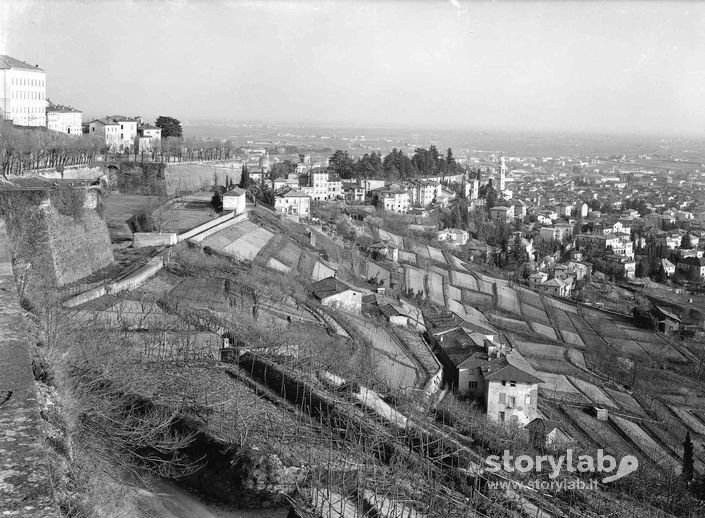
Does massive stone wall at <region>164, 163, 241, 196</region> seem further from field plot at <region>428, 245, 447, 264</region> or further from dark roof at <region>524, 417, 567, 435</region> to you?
dark roof at <region>524, 417, 567, 435</region>

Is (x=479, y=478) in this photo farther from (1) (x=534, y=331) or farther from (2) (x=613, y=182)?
(2) (x=613, y=182)

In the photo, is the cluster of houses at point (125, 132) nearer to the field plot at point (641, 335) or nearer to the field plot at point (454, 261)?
the field plot at point (454, 261)

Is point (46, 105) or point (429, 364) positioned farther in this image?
point (46, 105)

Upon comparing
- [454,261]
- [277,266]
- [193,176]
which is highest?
[193,176]

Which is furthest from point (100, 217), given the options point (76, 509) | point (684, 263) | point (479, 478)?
point (684, 263)


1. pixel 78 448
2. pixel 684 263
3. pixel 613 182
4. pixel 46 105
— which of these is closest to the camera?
pixel 78 448

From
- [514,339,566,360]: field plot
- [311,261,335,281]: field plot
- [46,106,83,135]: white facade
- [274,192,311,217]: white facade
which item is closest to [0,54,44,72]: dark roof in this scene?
[46,106,83,135]: white facade

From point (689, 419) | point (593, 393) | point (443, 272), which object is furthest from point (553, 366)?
point (443, 272)

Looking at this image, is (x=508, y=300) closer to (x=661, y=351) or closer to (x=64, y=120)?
(x=661, y=351)
